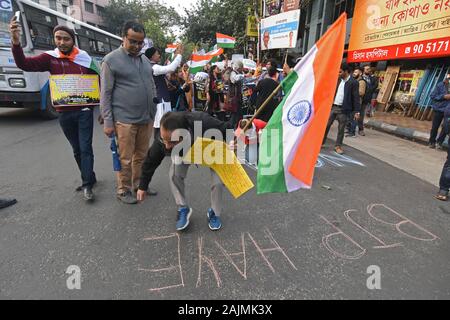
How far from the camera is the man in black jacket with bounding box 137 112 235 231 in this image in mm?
2277

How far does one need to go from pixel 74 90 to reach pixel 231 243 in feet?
7.97

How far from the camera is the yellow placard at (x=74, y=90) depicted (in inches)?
127

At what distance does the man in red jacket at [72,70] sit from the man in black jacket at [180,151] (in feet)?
4.18

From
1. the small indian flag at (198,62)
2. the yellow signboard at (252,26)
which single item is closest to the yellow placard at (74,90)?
the small indian flag at (198,62)

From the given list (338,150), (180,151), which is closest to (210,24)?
(338,150)

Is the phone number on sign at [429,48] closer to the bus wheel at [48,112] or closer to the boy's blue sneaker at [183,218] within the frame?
the boy's blue sneaker at [183,218]

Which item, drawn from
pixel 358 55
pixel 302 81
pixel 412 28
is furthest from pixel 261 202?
pixel 358 55

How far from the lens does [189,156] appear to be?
252 cm

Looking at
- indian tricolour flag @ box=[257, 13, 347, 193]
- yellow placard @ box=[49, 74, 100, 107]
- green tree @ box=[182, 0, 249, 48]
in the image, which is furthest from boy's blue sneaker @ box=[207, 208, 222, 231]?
green tree @ box=[182, 0, 249, 48]

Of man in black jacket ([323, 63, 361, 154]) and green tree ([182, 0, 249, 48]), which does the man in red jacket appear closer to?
man in black jacket ([323, 63, 361, 154])

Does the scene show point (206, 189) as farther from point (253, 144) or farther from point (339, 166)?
point (339, 166)

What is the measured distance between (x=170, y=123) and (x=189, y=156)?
0.39m
